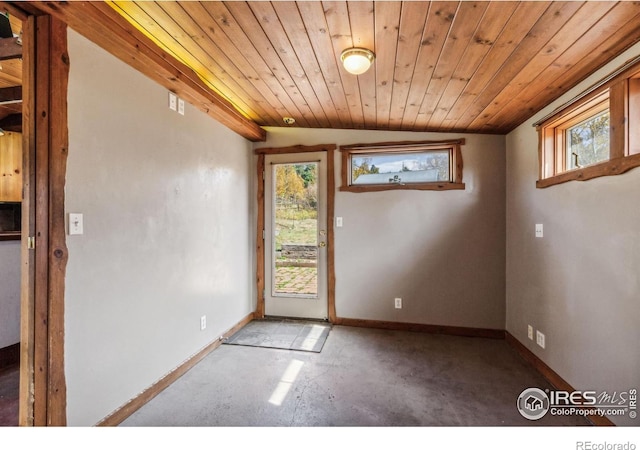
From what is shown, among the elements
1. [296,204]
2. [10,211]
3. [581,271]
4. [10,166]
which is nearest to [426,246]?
[581,271]

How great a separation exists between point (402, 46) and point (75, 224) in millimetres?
2130

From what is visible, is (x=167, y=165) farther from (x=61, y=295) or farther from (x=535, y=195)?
(x=535, y=195)

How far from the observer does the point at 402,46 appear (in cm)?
183

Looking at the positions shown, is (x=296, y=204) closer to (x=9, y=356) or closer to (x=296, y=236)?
(x=296, y=236)

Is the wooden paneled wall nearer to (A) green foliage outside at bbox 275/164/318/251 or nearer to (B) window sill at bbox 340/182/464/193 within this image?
(A) green foliage outside at bbox 275/164/318/251

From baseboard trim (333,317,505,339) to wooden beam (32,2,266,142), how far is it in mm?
2713

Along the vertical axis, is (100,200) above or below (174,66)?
below

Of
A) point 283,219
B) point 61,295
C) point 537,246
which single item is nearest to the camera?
point 61,295

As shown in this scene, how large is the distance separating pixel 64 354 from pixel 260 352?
5.34 ft

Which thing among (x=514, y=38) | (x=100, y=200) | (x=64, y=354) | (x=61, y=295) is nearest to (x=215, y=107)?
(x=100, y=200)

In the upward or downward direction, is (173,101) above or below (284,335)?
above

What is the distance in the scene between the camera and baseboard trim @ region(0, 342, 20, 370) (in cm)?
242

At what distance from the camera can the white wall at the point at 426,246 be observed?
3.31 meters

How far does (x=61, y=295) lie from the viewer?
1522 mm
